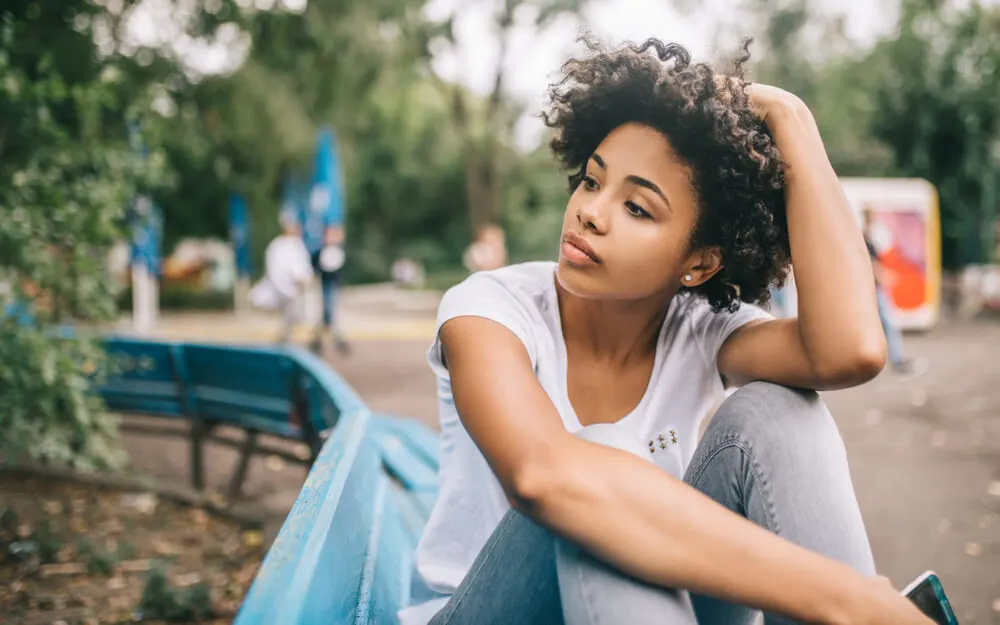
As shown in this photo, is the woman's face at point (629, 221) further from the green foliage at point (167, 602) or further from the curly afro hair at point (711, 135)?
the green foliage at point (167, 602)

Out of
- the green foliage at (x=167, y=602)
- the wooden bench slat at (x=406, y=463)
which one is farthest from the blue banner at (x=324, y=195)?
the green foliage at (x=167, y=602)

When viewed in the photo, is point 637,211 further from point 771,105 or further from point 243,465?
point 243,465

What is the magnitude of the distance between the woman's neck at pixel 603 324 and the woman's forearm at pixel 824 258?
347 mm

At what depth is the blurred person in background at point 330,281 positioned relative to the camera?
→ 37.8 feet

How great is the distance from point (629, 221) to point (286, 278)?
9571 mm

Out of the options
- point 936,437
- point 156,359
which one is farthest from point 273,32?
point 936,437

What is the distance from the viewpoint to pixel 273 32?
16.9ft

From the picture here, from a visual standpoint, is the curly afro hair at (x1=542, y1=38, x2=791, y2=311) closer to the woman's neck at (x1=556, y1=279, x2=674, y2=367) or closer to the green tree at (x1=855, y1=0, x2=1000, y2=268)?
the woman's neck at (x1=556, y1=279, x2=674, y2=367)

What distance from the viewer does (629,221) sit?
1.77m

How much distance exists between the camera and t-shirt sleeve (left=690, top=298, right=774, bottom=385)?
2.02 m

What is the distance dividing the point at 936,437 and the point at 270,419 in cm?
464

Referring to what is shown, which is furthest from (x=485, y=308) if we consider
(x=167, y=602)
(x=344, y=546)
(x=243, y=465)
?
(x=243, y=465)

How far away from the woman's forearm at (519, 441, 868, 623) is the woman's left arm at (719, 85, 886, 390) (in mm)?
534

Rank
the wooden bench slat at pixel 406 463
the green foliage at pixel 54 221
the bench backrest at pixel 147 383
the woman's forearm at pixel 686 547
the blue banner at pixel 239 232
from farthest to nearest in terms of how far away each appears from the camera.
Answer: the blue banner at pixel 239 232, the bench backrest at pixel 147 383, the green foliage at pixel 54 221, the wooden bench slat at pixel 406 463, the woman's forearm at pixel 686 547
